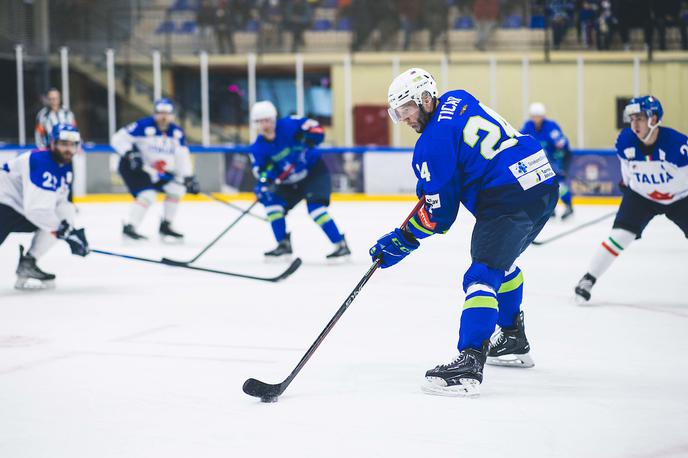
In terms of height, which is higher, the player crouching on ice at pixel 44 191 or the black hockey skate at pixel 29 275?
the player crouching on ice at pixel 44 191

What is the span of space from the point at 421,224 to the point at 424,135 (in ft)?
0.95

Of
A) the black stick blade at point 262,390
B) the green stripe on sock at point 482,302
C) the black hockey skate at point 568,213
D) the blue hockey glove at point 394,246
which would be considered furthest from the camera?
the black hockey skate at point 568,213

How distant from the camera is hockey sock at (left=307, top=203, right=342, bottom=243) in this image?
6418 mm

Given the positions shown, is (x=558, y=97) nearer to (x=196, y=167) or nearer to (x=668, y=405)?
(x=196, y=167)

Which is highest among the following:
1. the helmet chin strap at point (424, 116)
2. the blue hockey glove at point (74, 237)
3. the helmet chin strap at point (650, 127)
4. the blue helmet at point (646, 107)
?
the blue helmet at point (646, 107)

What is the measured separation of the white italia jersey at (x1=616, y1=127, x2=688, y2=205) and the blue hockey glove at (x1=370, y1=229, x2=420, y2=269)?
6.19 ft

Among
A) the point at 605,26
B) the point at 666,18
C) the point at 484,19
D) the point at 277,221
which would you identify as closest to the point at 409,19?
the point at 484,19

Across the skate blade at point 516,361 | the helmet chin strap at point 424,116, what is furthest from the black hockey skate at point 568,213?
the helmet chin strap at point 424,116

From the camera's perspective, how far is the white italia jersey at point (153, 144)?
7811mm

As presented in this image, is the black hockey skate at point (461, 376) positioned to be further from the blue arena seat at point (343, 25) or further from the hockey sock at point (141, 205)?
the blue arena seat at point (343, 25)

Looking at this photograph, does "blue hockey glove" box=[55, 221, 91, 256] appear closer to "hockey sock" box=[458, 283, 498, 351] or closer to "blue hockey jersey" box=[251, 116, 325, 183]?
"blue hockey jersey" box=[251, 116, 325, 183]

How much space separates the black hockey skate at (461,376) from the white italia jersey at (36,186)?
2827 millimetres

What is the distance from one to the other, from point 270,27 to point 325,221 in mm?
8241

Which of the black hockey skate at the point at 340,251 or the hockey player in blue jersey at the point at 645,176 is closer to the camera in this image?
the hockey player in blue jersey at the point at 645,176
